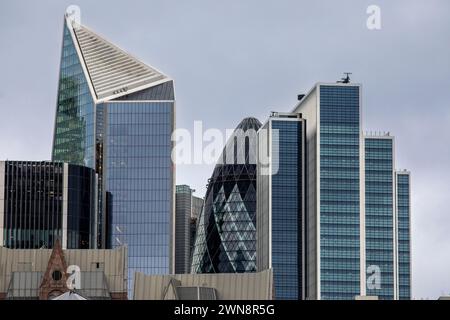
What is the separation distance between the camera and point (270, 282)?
125938mm

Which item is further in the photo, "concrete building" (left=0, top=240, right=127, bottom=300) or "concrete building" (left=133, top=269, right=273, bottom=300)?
"concrete building" (left=0, top=240, right=127, bottom=300)

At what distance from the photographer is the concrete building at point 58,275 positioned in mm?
147125

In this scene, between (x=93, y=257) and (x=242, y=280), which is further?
(x=93, y=257)

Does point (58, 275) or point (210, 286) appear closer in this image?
point (210, 286)

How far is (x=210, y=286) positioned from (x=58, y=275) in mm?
35988

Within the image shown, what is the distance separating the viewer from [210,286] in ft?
408

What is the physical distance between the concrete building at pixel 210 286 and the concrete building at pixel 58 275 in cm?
2043

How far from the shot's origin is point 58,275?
157m

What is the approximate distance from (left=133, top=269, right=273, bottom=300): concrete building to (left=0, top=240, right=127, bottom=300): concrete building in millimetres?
20428

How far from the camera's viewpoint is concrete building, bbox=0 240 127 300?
483ft
